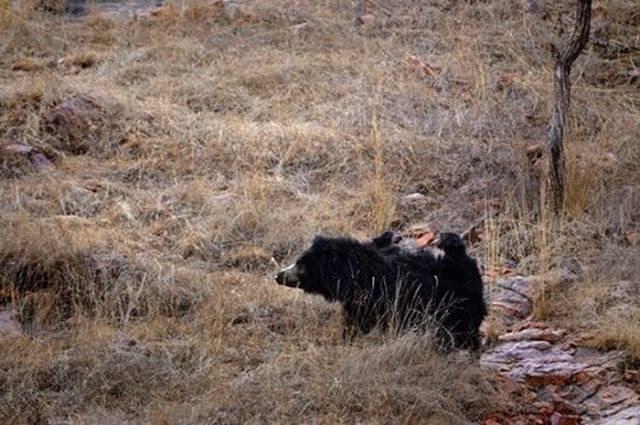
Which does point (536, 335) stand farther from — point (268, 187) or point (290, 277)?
point (268, 187)

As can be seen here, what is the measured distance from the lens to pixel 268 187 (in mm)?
7422

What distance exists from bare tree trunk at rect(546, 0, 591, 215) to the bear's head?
214 cm

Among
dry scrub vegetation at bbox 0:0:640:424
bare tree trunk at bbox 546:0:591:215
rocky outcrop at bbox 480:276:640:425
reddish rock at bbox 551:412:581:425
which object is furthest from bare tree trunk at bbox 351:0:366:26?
reddish rock at bbox 551:412:581:425

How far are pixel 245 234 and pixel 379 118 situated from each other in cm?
234

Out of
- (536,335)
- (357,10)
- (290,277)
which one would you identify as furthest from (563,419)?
(357,10)

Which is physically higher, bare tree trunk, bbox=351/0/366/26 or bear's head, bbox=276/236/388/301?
bare tree trunk, bbox=351/0/366/26

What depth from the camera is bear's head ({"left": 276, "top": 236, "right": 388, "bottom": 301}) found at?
16.7ft

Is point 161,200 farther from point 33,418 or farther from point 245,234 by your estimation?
point 33,418

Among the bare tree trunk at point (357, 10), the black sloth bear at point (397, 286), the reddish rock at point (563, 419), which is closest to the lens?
the reddish rock at point (563, 419)

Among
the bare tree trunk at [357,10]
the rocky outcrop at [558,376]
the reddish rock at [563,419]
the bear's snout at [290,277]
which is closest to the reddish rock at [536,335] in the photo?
the rocky outcrop at [558,376]

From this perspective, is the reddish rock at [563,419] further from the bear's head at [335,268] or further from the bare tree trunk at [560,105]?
the bare tree trunk at [560,105]

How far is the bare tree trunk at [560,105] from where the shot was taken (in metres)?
6.87

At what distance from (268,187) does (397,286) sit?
2.58 metres

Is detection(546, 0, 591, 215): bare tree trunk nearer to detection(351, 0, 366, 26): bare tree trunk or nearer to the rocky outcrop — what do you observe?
the rocky outcrop
